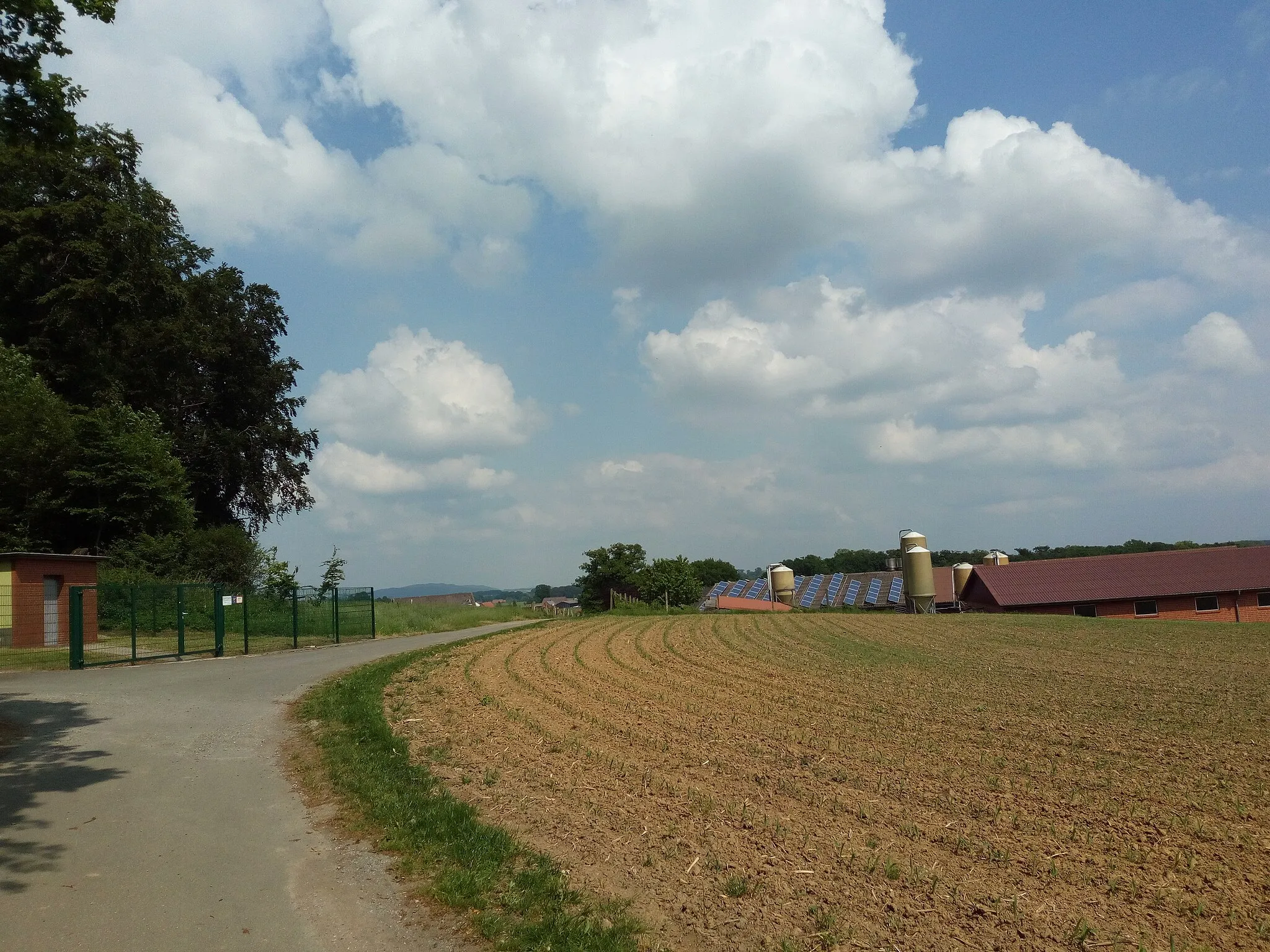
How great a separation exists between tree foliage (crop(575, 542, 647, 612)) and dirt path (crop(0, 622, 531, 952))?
166ft

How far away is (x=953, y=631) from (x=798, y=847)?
86.1 ft

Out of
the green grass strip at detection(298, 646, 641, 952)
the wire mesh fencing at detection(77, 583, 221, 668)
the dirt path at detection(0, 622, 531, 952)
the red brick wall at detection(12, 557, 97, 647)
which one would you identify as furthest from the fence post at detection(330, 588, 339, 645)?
the green grass strip at detection(298, 646, 641, 952)

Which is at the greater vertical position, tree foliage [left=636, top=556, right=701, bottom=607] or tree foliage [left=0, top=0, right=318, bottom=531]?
tree foliage [left=0, top=0, right=318, bottom=531]

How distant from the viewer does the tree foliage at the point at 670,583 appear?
60500 millimetres

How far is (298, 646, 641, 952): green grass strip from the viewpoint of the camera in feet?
16.5

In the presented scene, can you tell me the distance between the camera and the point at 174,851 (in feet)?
21.6

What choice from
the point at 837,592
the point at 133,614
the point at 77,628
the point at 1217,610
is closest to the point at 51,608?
the point at 133,614

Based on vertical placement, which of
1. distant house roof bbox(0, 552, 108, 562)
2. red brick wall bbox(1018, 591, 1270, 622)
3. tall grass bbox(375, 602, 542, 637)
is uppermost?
distant house roof bbox(0, 552, 108, 562)

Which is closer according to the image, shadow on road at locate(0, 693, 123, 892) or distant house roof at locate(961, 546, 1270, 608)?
shadow on road at locate(0, 693, 123, 892)

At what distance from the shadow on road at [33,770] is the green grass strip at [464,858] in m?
2.33

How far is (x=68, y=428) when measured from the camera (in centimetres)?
3278

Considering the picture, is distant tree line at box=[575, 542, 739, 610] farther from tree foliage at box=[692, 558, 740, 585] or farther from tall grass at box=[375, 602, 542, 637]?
tree foliage at box=[692, 558, 740, 585]

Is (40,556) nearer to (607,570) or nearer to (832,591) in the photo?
(607,570)

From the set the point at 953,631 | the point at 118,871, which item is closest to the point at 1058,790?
the point at 118,871
